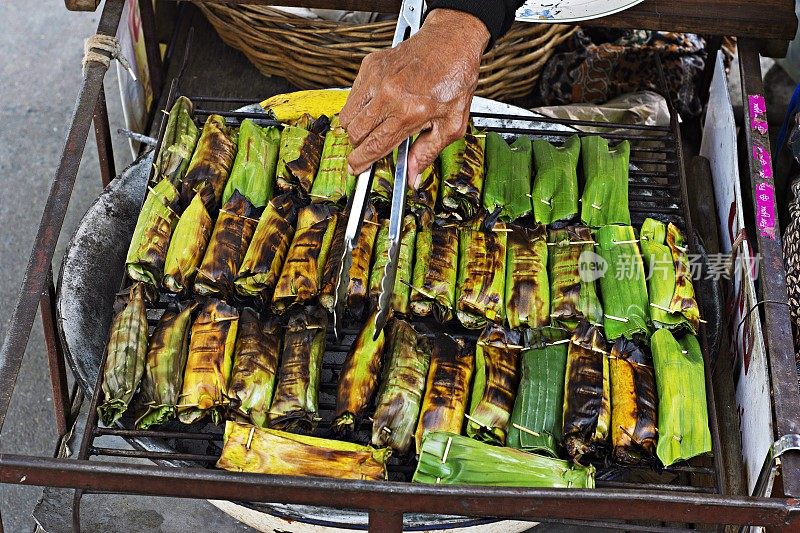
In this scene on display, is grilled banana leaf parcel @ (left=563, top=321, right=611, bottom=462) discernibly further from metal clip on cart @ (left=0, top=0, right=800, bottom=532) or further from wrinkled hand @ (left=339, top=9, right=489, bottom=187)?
wrinkled hand @ (left=339, top=9, right=489, bottom=187)

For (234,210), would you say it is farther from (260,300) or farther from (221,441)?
(221,441)

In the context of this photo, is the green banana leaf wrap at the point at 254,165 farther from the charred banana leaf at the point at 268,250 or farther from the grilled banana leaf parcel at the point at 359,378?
the grilled banana leaf parcel at the point at 359,378

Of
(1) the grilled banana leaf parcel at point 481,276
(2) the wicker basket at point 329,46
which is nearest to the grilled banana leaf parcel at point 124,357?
(1) the grilled banana leaf parcel at point 481,276

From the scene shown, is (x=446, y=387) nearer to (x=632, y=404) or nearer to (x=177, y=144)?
(x=632, y=404)

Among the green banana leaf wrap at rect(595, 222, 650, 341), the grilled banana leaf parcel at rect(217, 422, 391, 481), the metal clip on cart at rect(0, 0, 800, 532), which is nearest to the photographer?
the metal clip on cart at rect(0, 0, 800, 532)

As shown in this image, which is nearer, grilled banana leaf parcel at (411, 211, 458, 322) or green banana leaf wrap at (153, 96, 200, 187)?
grilled banana leaf parcel at (411, 211, 458, 322)

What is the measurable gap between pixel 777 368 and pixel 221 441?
74.4 inches

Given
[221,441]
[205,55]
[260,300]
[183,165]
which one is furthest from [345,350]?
[205,55]

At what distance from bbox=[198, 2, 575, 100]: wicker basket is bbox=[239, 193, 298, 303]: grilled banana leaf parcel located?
1472 mm

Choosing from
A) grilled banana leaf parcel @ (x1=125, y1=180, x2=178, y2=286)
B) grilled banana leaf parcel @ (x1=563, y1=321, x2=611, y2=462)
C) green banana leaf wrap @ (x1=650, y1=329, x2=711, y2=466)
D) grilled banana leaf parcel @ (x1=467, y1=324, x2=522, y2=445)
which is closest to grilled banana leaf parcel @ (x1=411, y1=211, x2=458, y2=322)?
grilled banana leaf parcel @ (x1=467, y1=324, x2=522, y2=445)

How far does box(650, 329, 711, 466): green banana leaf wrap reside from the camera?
2.96 meters

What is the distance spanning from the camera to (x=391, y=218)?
8.95ft

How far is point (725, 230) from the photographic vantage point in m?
3.82

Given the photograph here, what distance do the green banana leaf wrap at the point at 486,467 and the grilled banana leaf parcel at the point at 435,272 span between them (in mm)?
577
